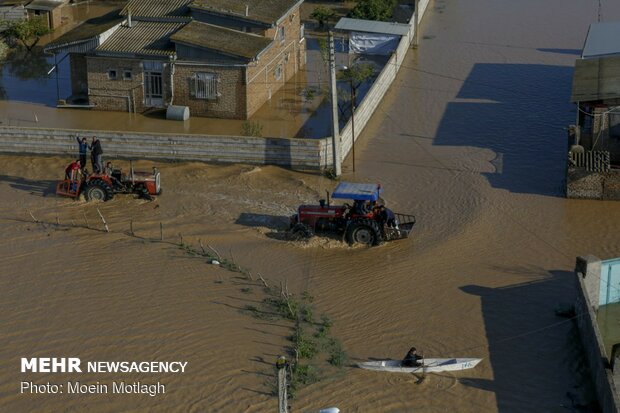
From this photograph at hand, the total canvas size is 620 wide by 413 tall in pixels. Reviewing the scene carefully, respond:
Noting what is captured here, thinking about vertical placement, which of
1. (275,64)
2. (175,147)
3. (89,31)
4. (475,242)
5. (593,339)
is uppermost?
(89,31)

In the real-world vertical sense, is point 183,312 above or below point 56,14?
below

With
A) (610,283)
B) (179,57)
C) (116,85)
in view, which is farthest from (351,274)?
(116,85)

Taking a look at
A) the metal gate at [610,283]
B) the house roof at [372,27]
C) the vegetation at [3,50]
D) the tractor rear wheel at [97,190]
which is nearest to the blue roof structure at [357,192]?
the metal gate at [610,283]

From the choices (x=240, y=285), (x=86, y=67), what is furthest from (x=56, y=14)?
(x=240, y=285)

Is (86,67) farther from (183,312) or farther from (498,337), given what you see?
(498,337)

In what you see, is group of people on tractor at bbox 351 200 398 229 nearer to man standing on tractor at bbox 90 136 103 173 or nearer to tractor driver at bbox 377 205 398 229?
tractor driver at bbox 377 205 398 229

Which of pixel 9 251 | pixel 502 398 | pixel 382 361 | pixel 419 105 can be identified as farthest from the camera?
pixel 419 105

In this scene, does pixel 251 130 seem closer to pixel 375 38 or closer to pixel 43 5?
pixel 375 38
